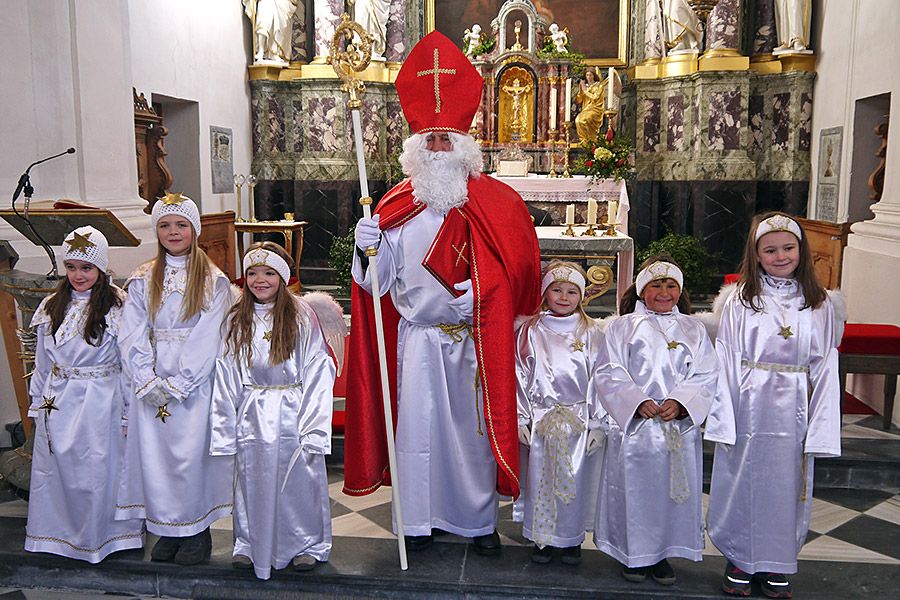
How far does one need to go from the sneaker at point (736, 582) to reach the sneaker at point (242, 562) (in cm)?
207

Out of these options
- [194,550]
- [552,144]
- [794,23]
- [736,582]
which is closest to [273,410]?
[194,550]

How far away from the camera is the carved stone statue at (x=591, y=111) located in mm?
10727

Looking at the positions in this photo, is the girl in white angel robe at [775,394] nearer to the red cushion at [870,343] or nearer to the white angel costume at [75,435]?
the red cushion at [870,343]

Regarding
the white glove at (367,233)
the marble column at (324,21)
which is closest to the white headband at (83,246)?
the white glove at (367,233)

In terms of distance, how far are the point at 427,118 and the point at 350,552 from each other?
2.08 metres

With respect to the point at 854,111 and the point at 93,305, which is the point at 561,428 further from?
the point at 854,111

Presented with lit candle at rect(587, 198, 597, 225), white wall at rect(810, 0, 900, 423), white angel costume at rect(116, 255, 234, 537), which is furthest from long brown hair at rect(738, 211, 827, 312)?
lit candle at rect(587, 198, 597, 225)

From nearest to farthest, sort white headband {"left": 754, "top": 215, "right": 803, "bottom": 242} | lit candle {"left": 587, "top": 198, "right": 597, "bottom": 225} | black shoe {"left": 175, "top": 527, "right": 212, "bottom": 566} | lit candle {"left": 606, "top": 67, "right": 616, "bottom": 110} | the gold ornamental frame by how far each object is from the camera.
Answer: white headband {"left": 754, "top": 215, "right": 803, "bottom": 242} → black shoe {"left": 175, "top": 527, "right": 212, "bottom": 566} → lit candle {"left": 587, "top": 198, "right": 597, "bottom": 225} → lit candle {"left": 606, "top": 67, "right": 616, "bottom": 110} → the gold ornamental frame

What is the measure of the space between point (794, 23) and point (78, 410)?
9.71 meters

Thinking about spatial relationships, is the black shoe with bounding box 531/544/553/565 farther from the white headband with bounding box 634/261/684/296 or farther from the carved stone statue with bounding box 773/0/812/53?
the carved stone statue with bounding box 773/0/812/53

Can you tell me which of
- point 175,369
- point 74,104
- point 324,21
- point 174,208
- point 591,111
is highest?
point 324,21

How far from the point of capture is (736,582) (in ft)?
11.7

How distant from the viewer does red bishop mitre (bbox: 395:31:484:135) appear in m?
3.91

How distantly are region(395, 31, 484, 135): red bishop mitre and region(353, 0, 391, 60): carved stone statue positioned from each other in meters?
7.75
